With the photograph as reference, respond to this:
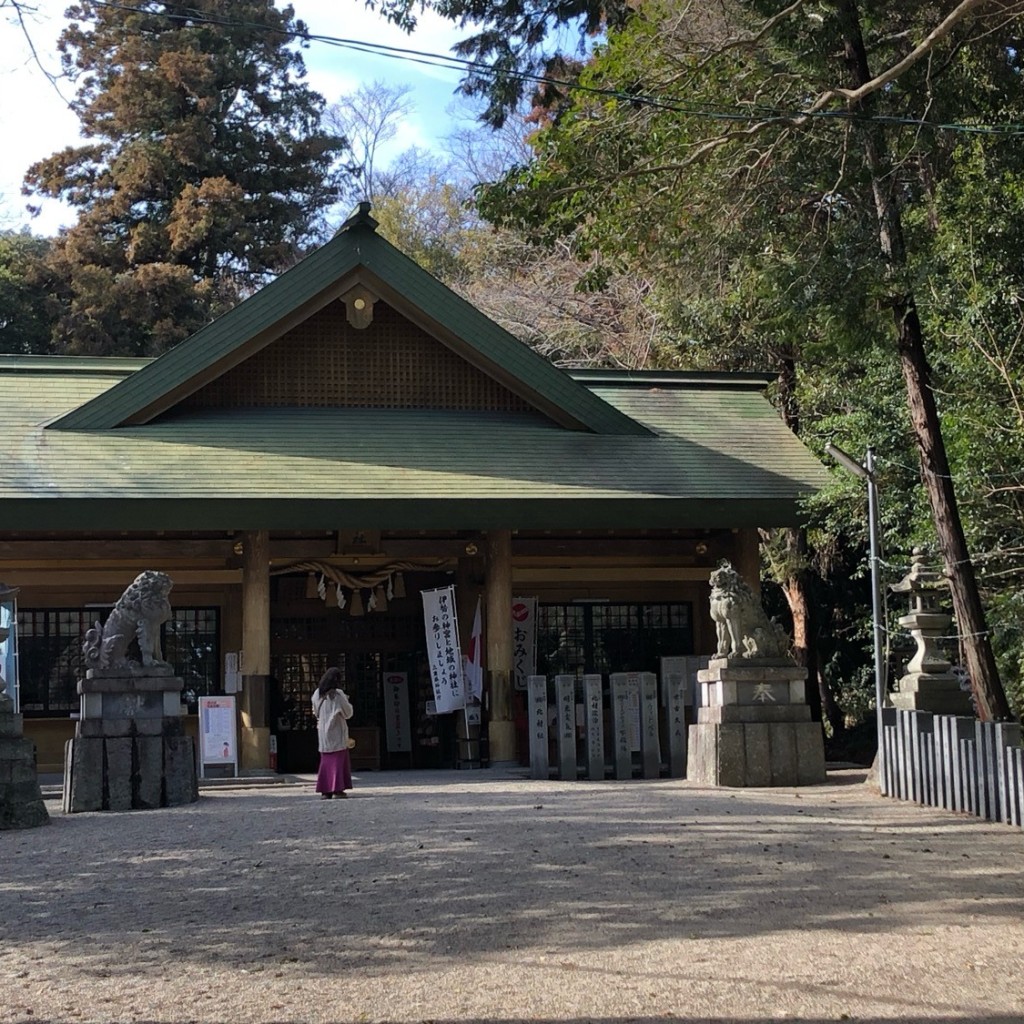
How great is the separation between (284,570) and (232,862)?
9891 millimetres

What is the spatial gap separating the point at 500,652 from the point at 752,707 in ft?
14.2

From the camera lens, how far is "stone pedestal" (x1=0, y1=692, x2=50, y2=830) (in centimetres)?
1130

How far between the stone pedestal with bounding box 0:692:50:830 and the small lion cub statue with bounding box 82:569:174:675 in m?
1.72

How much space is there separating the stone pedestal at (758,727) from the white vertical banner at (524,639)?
16.3ft

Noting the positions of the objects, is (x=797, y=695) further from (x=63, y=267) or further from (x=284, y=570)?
(x=63, y=267)

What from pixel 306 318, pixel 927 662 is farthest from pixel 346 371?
pixel 927 662

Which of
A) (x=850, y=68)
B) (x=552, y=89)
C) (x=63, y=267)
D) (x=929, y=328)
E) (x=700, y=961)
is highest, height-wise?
(x=63, y=267)

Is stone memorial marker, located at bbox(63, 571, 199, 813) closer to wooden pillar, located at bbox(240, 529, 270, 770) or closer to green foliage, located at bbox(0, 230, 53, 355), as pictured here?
wooden pillar, located at bbox(240, 529, 270, 770)

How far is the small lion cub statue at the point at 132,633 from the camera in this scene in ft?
43.2

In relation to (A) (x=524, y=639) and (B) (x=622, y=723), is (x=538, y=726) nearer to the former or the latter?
(B) (x=622, y=723)

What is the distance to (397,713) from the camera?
2038 centimetres

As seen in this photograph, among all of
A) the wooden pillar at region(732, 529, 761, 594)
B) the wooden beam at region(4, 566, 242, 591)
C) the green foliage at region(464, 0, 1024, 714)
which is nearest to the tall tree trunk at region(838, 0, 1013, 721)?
the green foliage at region(464, 0, 1024, 714)

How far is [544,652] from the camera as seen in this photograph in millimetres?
19766

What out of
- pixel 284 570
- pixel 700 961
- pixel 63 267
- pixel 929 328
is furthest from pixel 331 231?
pixel 700 961
